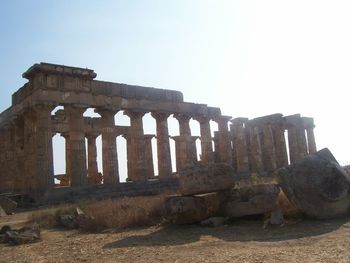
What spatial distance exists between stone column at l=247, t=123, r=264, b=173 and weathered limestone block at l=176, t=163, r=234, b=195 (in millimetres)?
23195

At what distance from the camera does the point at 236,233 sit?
955 cm

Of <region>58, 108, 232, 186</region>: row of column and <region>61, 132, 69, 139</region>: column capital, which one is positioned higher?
<region>61, 132, 69, 139</region>: column capital

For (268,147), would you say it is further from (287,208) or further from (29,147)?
(287,208)

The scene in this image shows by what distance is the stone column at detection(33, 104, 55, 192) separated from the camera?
22767mm

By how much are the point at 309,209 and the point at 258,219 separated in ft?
5.09

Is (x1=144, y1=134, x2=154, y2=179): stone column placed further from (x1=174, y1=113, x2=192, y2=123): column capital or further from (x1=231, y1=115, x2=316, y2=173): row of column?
(x1=231, y1=115, x2=316, y2=173): row of column

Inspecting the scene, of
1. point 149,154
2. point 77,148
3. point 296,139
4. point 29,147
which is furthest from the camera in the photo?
point 296,139

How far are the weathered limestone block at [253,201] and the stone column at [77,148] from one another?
1463cm

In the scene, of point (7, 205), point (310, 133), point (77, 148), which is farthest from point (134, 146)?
point (310, 133)

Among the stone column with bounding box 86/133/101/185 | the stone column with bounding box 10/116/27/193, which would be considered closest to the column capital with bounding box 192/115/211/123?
the stone column with bounding box 86/133/101/185

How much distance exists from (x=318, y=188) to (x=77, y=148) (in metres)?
17.3

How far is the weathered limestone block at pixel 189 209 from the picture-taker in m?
10.9

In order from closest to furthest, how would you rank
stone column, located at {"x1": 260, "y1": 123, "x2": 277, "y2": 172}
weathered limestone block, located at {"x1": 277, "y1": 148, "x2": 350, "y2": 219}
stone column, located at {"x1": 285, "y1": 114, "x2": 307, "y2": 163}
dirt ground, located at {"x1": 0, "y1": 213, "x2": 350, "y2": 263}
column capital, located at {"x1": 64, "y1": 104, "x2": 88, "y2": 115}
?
dirt ground, located at {"x1": 0, "y1": 213, "x2": 350, "y2": 263} → weathered limestone block, located at {"x1": 277, "y1": 148, "x2": 350, "y2": 219} → column capital, located at {"x1": 64, "y1": 104, "x2": 88, "y2": 115} → stone column, located at {"x1": 260, "y1": 123, "x2": 277, "y2": 172} → stone column, located at {"x1": 285, "y1": 114, "x2": 307, "y2": 163}

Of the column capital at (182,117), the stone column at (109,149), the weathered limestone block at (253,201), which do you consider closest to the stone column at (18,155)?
the stone column at (109,149)
